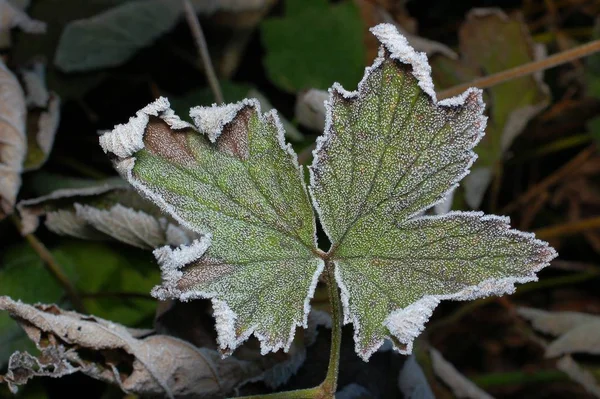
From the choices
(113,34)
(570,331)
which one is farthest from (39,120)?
(570,331)

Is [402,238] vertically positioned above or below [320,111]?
below

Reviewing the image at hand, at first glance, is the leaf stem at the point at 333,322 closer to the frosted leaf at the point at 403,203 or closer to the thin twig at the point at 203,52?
the frosted leaf at the point at 403,203

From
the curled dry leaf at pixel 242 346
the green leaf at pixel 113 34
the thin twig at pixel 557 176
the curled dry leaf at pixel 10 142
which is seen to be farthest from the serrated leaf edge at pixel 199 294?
the thin twig at pixel 557 176

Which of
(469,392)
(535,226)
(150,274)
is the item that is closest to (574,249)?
(535,226)

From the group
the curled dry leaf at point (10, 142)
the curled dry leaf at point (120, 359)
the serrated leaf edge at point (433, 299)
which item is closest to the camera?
the serrated leaf edge at point (433, 299)

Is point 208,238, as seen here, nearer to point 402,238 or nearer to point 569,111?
point 402,238

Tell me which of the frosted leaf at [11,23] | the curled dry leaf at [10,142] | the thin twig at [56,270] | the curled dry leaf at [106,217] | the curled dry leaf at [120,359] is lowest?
the curled dry leaf at [120,359]
